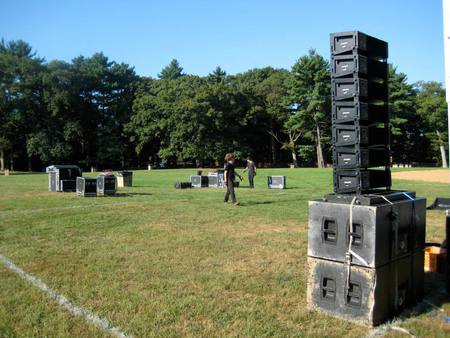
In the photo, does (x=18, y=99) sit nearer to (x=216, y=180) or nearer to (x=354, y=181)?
(x=216, y=180)

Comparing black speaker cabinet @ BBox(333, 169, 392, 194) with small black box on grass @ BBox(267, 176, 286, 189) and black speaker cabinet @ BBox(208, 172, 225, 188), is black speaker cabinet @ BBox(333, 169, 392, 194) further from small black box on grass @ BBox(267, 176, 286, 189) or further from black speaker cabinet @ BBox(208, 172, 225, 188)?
black speaker cabinet @ BBox(208, 172, 225, 188)

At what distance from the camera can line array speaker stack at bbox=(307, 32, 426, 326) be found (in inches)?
182

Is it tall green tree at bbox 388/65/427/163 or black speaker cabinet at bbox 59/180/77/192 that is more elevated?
tall green tree at bbox 388/65/427/163

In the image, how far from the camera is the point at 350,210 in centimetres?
468

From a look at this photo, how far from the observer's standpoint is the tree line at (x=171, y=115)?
62844 millimetres

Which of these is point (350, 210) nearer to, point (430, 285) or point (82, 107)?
point (430, 285)

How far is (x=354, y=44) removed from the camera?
15.9 feet

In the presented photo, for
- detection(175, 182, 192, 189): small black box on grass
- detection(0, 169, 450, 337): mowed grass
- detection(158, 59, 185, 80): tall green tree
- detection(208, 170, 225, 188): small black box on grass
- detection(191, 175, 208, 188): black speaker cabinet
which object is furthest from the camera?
detection(158, 59, 185, 80): tall green tree

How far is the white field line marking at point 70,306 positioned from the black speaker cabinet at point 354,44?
370cm

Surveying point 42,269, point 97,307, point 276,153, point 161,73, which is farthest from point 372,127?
point 161,73

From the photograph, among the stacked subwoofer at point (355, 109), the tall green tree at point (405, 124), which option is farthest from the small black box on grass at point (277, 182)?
the tall green tree at point (405, 124)

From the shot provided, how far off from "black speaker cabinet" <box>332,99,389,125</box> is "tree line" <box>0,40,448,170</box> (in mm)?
60547

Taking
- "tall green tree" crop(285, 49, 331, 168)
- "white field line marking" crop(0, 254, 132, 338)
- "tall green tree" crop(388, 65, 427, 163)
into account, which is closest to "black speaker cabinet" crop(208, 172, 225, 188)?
A: "white field line marking" crop(0, 254, 132, 338)

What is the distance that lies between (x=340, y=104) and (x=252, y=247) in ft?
13.6
